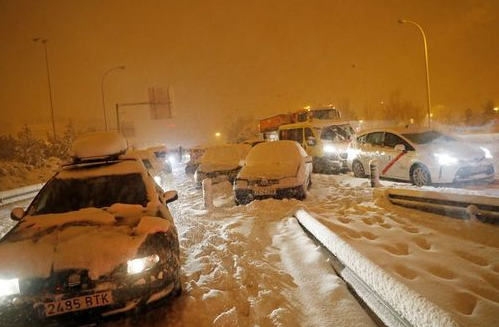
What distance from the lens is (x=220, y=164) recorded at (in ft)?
44.1

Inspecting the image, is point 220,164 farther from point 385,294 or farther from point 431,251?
point 385,294

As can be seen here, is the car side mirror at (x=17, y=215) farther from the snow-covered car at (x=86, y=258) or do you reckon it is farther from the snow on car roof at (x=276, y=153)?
the snow on car roof at (x=276, y=153)

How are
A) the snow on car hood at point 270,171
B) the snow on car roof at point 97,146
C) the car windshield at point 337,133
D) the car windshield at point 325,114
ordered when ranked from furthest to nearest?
the car windshield at point 325,114 < the car windshield at point 337,133 < the snow on car hood at point 270,171 < the snow on car roof at point 97,146

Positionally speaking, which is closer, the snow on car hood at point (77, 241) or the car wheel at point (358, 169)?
the snow on car hood at point (77, 241)

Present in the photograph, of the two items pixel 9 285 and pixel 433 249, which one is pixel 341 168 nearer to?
pixel 433 249

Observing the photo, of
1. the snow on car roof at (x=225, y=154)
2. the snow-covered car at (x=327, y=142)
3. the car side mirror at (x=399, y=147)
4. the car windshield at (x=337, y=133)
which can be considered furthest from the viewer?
the car windshield at (x=337, y=133)

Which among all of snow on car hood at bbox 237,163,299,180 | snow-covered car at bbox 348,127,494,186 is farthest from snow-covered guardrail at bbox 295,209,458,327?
snow-covered car at bbox 348,127,494,186

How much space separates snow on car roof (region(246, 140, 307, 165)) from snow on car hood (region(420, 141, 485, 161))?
3475mm

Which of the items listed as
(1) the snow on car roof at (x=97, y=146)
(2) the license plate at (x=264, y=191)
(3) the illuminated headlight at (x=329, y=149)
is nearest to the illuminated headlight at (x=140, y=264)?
(1) the snow on car roof at (x=97, y=146)

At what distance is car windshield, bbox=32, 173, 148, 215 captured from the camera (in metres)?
4.77

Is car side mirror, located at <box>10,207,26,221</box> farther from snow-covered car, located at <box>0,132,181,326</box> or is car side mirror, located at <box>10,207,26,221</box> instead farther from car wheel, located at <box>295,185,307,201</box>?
car wheel, located at <box>295,185,307,201</box>

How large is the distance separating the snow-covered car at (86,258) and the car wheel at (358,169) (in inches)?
399

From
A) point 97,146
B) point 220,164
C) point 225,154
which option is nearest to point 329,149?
point 225,154

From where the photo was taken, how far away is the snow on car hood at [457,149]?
9.66 meters
